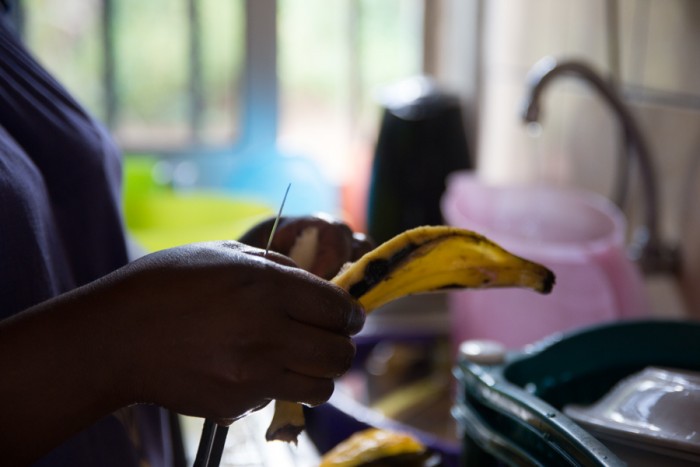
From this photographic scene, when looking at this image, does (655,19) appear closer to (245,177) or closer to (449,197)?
(449,197)

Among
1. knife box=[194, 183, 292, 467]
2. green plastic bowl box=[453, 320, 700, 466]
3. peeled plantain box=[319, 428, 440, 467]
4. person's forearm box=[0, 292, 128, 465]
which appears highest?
person's forearm box=[0, 292, 128, 465]

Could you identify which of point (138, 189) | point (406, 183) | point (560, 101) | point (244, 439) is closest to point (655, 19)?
point (560, 101)

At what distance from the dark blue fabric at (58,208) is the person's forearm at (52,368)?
0.12 m

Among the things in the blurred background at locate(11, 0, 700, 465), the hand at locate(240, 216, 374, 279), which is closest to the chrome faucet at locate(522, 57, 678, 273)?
the blurred background at locate(11, 0, 700, 465)

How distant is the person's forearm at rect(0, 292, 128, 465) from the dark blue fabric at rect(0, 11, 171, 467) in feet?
0.40

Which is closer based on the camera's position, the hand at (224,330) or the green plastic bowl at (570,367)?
the hand at (224,330)

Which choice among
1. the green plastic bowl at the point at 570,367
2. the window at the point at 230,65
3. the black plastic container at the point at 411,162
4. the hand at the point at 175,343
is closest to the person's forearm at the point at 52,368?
the hand at the point at 175,343

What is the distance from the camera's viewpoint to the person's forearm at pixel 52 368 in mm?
386

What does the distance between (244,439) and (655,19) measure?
69 centimetres

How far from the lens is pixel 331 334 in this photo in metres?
0.39

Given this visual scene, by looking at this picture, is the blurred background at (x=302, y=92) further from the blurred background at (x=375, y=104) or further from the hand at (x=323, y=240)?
the hand at (x=323, y=240)

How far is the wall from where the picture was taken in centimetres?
96

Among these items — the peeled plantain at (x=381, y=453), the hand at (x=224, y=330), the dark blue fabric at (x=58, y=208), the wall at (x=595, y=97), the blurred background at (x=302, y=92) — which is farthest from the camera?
the blurred background at (x=302, y=92)

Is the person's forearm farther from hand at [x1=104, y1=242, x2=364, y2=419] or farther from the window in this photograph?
the window
